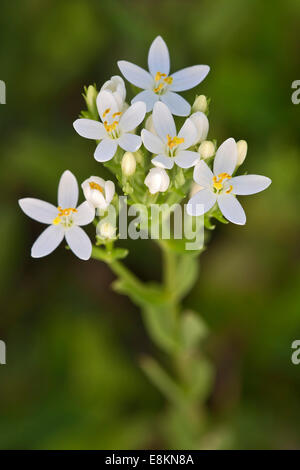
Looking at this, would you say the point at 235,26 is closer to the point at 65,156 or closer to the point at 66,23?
the point at 66,23

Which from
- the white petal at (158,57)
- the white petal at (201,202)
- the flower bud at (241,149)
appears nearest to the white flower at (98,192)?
the white petal at (201,202)

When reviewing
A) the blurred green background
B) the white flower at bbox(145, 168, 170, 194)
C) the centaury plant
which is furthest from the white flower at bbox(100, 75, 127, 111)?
the blurred green background

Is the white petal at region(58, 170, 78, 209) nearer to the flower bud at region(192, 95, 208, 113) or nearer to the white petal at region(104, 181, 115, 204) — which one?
the white petal at region(104, 181, 115, 204)

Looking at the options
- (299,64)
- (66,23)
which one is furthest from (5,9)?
(299,64)

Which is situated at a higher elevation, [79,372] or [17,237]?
[17,237]

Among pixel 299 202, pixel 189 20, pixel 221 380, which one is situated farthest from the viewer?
pixel 189 20

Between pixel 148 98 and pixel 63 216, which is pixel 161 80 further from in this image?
pixel 63 216

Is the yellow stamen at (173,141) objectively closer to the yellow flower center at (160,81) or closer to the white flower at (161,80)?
the white flower at (161,80)
